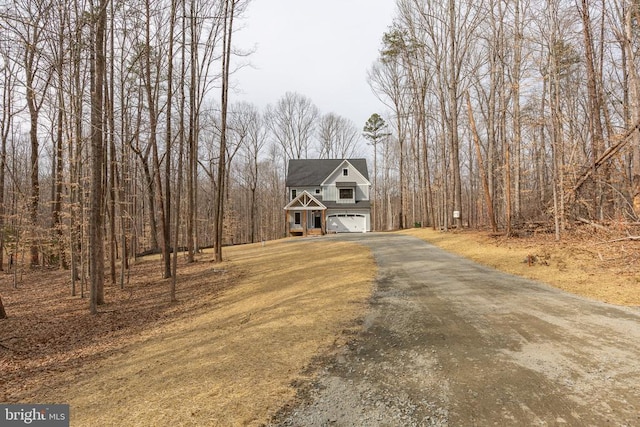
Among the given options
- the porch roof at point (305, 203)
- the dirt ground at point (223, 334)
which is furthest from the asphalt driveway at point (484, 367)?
the porch roof at point (305, 203)

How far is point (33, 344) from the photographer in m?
6.47

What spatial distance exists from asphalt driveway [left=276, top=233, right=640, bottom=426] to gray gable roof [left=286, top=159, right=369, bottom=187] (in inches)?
1055

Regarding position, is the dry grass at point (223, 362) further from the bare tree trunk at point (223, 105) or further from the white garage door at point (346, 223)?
the white garage door at point (346, 223)

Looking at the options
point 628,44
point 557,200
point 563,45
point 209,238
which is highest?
point 563,45

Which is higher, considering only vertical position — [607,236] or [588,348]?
[607,236]

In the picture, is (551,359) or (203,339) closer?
(551,359)

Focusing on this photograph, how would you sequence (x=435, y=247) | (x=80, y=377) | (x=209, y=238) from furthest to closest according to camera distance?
(x=209, y=238)
(x=435, y=247)
(x=80, y=377)

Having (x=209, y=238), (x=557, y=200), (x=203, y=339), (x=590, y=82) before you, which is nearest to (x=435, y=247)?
(x=557, y=200)

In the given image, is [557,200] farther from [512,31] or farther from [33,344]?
[33,344]

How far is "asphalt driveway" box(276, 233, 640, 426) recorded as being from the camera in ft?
9.65

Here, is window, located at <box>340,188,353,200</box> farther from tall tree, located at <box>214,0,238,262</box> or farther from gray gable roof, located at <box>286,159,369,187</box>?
tall tree, located at <box>214,0,238,262</box>

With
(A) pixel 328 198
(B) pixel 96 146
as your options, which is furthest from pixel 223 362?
(A) pixel 328 198

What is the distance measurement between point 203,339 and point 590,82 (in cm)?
1664

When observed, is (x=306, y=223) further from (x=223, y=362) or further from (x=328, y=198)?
(x=223, y=362)
